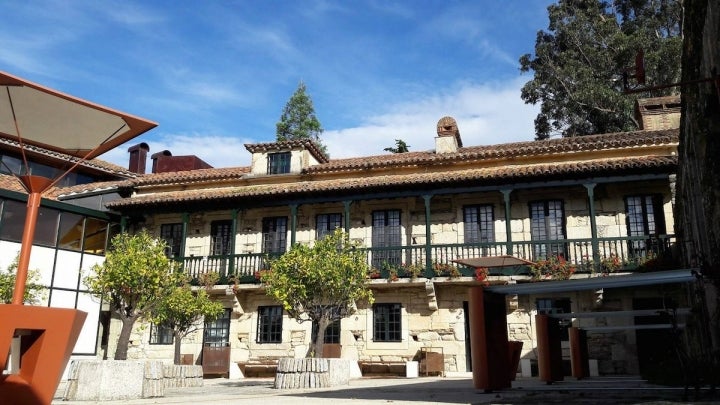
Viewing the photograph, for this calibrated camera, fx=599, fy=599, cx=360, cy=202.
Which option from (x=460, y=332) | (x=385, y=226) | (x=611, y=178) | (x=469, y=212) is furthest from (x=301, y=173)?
(x=611, y=178)

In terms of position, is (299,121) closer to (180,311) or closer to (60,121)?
(180,311)

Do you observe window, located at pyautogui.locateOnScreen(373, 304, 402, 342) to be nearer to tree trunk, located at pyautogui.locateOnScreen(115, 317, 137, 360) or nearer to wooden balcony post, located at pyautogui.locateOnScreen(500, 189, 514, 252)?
wooden balcony post, located at pyautogui.locateOnScreen(500, 189, 514, 252)

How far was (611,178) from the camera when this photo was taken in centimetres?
1666

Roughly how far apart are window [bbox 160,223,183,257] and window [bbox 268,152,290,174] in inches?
154

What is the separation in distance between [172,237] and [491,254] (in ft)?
37.5

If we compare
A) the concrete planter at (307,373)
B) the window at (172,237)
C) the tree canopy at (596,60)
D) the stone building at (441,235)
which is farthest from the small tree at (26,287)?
the tree canopy at (596,60)

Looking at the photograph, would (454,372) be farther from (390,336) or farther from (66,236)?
(66,236)

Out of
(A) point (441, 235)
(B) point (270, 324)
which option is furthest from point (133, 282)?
(A) point (441, 235)

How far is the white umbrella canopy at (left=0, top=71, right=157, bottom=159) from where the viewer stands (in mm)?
5344

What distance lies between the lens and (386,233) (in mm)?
19375

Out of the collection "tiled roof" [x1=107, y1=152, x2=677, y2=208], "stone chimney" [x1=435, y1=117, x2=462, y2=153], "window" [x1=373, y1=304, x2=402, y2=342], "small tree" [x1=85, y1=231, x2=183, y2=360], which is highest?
"stone chimney" [x1=435, y1=117, x2=462, y2=153]

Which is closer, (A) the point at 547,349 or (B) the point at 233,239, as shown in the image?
(A) the point at 547,349

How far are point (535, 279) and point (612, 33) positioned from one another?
2031 centimetres

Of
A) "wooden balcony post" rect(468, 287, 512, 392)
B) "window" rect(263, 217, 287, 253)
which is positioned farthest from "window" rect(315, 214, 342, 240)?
"wooden balcony post" rect(468, 287, 512, 392)
